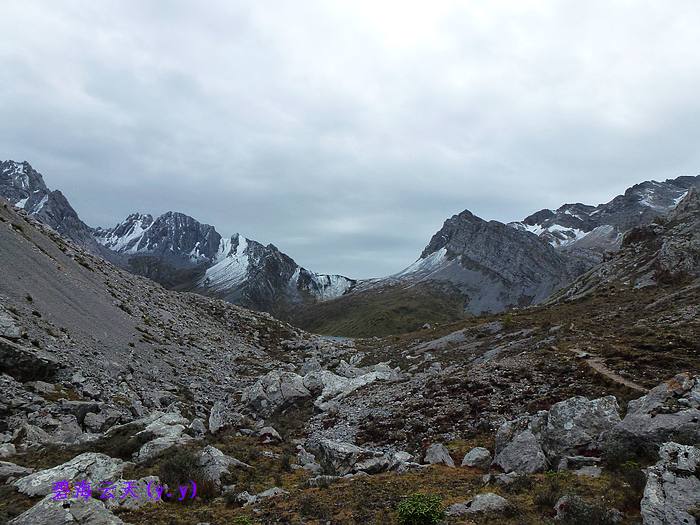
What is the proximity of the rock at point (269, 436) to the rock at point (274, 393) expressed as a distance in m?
9.18

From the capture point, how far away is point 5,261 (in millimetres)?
46156

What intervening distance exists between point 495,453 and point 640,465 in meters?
5.84

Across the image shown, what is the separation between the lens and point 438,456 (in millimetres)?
19500

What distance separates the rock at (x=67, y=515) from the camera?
1171 centimetres

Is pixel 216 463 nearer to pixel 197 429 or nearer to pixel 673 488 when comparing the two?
pixel 197 429

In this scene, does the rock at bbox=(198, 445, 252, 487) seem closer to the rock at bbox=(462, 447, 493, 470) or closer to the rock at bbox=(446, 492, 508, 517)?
the rock at bbox=(446, 492, 508, 517)

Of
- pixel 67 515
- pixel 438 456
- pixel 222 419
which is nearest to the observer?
pixel 67 515

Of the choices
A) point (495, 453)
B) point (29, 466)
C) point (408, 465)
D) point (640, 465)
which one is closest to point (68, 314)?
point (29, 466)

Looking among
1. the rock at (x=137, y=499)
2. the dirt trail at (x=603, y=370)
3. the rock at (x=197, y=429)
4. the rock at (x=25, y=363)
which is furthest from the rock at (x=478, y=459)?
the rock at (x=25, y=363)

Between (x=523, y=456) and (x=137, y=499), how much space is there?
14.7 m

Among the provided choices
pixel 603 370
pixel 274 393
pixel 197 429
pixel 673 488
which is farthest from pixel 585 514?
pixel 274 393

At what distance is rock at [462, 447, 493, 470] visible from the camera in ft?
60.8

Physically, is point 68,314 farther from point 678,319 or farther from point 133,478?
point 678,319

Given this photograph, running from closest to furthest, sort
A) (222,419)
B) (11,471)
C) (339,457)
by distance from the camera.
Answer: (11,471)
(339,457)
(222,419)
